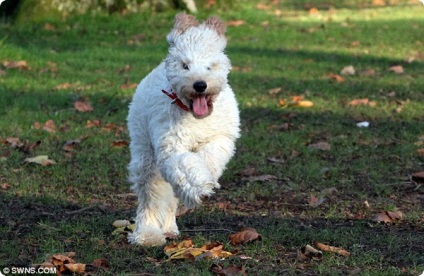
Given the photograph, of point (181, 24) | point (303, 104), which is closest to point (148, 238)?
point (181, 24)

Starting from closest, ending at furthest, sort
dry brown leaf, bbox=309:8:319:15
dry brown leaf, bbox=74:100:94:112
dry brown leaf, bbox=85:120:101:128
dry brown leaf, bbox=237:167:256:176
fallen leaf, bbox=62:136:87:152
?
dry brown leaf, bbox=237:167:256:176 → fallen leaf, bbox=62:136:87:152 → dry brown leaf, bbox=85:120:101:128 → dry brown leaf, bbox=74:100:94:112 → dry brown leaf, bbox=309:8:319:15

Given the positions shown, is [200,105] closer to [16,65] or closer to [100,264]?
[100,264]

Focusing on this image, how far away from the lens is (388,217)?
21.6 ft

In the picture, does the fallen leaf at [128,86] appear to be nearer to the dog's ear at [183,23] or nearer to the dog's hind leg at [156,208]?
the dog's hind leg at [156,208]

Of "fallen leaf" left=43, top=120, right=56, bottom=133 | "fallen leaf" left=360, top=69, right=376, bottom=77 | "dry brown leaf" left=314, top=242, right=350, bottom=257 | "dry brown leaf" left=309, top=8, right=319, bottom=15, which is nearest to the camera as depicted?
"dry brown leaf" left=314, top=242, right=350, bottom=257

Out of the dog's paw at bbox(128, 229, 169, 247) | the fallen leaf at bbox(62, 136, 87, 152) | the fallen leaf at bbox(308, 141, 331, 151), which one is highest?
the dog's paw at bbox(128, 229, 169, 247)

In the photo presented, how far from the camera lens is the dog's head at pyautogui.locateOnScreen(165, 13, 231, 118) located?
5.48m

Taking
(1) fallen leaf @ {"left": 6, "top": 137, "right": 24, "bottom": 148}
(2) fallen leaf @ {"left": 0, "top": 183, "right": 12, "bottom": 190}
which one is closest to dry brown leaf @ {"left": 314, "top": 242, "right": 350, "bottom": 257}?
(2) fallen leaf @ {"left": 0, "top": 183, "right": 12, "bottom": 190}

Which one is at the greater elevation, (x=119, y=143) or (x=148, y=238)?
(x=148, y=238)

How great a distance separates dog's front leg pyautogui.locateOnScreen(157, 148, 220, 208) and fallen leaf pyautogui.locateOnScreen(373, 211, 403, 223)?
1.64 m

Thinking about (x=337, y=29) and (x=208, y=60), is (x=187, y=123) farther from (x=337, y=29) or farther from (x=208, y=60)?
(x=337, y=29)

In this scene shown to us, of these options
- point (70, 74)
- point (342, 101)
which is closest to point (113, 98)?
point (70, 74)

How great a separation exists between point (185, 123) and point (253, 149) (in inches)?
134

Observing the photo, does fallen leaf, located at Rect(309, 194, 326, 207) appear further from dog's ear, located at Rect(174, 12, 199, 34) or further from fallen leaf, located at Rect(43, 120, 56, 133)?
fallen leaf, located at Rect(43, 120, 56, 133)
